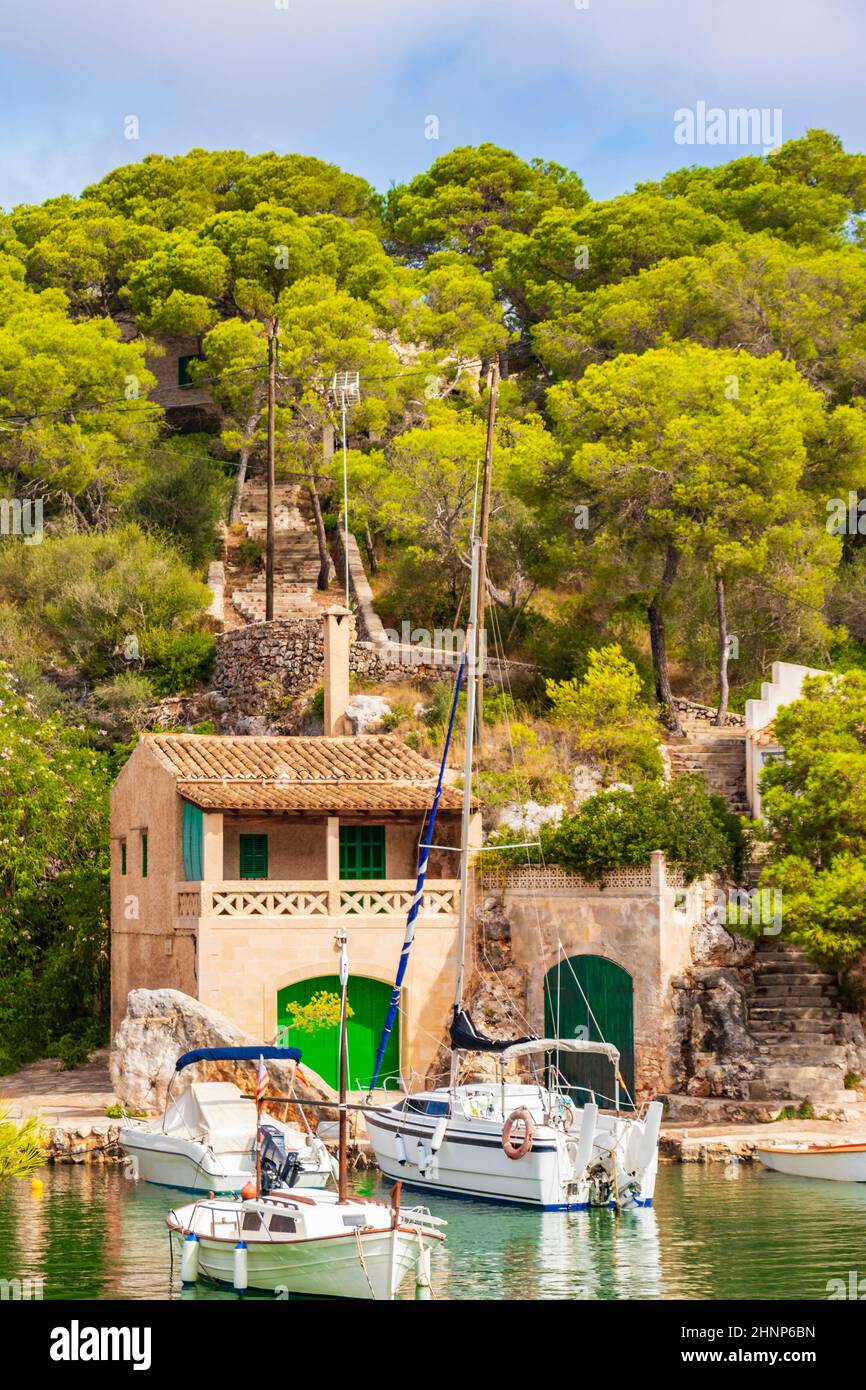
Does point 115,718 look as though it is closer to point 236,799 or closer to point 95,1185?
point 236,799

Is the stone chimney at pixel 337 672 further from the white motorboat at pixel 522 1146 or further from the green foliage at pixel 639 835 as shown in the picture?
the white motorboat at pixel 522 1146

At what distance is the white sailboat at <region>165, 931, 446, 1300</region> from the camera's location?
20703mm

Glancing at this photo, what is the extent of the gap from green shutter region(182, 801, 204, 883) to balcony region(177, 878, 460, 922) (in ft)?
1.34

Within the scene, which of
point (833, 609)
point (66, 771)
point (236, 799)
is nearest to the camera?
point (236, 799)

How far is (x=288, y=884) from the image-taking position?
34625mm

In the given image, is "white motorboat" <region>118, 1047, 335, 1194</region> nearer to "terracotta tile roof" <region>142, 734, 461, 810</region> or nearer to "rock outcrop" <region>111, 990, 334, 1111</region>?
"rock outcrop" <region>111, 990, 334, 1111</region>

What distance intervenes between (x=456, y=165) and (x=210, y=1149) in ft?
186

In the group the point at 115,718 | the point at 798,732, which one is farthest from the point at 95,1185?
the point at 115,718

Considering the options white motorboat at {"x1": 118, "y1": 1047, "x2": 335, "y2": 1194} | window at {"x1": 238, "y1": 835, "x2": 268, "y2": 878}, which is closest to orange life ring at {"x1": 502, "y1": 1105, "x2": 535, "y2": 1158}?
white motorboat at {"x1": 118, "y1": 1047, "x2": 335, "y2": 1194}

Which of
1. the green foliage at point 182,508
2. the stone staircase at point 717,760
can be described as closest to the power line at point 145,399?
the green foliage at point 182,508

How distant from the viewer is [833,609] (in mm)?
51469

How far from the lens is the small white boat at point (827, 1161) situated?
93.8 feet

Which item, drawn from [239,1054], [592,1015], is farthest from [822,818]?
[239,1054]

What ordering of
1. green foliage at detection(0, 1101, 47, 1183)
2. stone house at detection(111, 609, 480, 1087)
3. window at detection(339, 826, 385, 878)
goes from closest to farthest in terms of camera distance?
green foliage at detection(0, 1101, 47, 1183) → stone house at detection(111, 609, 480, 1087) → window at detection(339, 826, 385, 878)
